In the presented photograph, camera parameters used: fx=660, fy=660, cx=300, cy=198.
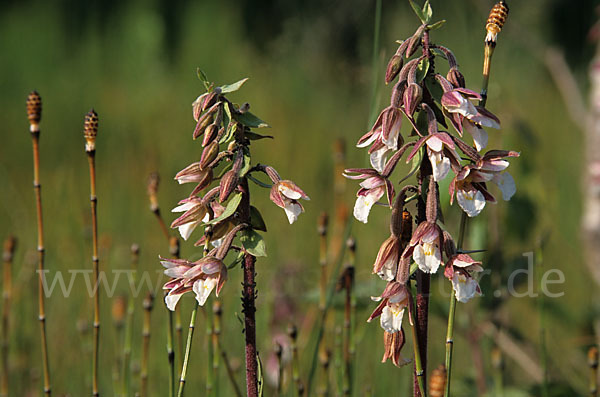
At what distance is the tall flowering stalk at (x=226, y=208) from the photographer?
803mm

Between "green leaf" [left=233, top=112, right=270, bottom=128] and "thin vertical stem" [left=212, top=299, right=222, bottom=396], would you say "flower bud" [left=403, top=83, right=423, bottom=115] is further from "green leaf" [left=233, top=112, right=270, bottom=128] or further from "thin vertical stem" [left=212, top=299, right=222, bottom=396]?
"thin vertical stem" [left=212, top=299, right=222, bottom=396]

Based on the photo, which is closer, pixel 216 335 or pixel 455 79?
pixel 455 79

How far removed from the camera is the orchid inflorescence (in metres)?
0.80

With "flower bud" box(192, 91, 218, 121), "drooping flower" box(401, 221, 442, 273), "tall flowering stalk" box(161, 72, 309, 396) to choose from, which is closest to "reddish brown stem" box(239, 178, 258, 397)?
"tall flowering stalk" box(161, 72, 309, 396)

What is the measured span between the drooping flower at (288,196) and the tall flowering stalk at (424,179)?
76 millimetres

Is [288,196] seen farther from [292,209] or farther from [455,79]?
[455,79]

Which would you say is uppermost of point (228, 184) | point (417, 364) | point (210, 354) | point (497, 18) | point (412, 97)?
point (497, 18)

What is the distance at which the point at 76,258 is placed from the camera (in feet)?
8.30

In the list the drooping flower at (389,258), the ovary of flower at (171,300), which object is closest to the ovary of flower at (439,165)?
the drooping flower at (389,258)

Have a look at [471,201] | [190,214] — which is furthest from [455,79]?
[190,214]

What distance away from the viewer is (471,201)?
770 mm

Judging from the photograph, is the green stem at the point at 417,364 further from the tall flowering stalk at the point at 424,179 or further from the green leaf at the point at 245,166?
the green leaf at the point at 245,166

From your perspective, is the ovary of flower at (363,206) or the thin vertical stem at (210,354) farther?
the thin vertical stem at (210,354)

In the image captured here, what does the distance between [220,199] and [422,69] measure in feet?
0.96
